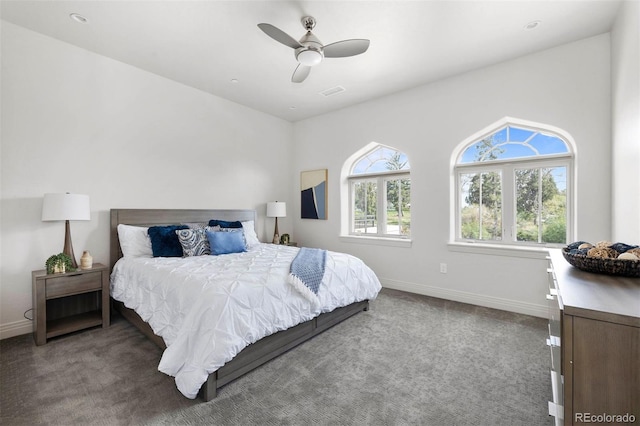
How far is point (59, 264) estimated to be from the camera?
2.77 meters

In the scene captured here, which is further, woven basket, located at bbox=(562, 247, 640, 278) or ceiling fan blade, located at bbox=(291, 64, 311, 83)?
ceiling fan blade, located at bbox=(291, 64, 311, 83)

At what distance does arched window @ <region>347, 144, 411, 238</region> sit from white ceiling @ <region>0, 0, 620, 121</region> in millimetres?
1258

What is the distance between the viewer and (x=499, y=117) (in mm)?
3451

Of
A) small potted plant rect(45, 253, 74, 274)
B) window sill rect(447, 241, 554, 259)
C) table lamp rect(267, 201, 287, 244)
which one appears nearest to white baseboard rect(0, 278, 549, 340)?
window sill rect(447, 241, 554, 259)

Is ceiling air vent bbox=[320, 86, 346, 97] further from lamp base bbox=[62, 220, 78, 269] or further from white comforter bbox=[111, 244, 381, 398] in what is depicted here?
lamp base bbox=[62, 220, 78, 269]

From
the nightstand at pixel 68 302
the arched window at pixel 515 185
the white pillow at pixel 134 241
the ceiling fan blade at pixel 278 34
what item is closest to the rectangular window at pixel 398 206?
the arched window at pixel 515 185

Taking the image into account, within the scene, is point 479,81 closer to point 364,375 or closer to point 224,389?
point 364,375

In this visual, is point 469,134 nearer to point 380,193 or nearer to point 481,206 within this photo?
point 481,206

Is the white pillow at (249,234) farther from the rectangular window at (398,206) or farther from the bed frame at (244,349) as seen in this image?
the rectangular window at (398,206)

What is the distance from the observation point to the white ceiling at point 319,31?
8.11 feet

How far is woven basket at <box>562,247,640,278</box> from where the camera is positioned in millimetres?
1230

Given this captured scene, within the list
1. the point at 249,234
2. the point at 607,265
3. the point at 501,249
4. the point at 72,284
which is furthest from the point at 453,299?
the point at 72,284

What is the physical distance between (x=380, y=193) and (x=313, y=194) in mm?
1279

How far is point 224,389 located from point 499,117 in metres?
3.98
